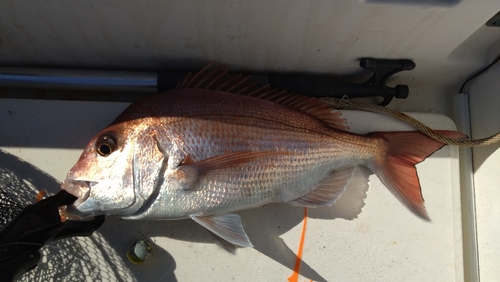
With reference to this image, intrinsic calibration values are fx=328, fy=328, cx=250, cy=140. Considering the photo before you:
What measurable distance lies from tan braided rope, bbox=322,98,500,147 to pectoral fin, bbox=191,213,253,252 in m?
0.67

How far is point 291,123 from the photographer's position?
131 centimetres

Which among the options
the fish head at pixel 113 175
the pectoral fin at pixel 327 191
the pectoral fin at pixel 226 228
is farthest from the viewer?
the pectoral fin at pixel 327 191

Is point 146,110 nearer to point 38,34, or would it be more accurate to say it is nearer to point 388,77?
point 38,34

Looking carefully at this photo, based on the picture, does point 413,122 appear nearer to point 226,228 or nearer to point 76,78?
point 226,228

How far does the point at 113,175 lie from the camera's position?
3.56 feet

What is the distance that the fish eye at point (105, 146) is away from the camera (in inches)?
43.6

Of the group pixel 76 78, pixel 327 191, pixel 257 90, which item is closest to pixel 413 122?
pixel 327 191

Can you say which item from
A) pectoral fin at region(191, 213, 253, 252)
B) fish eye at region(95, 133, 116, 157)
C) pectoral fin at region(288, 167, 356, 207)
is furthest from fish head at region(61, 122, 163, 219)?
pectoral fin at region(288, 167, 356, 207)

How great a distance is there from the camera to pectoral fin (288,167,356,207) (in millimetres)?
1362

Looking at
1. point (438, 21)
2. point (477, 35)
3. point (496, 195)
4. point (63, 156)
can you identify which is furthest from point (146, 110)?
point (496, 195)

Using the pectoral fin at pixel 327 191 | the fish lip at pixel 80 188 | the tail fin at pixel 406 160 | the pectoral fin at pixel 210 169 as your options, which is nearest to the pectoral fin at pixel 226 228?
the pectoral fin at pixel 210 169

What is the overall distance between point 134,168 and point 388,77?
3.74 ft

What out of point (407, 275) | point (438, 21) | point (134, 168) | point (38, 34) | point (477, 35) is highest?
point (477, 35)

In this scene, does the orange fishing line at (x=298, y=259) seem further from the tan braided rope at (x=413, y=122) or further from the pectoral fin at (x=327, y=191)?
the tan braided rope at (x=413, y=122)
